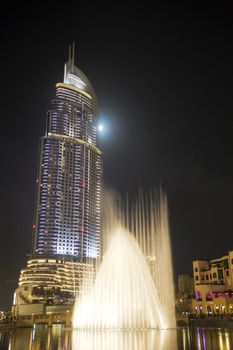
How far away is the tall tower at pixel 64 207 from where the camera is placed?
144 meters

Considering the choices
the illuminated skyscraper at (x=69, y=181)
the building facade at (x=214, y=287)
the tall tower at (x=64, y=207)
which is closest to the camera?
the building facade at (x=214, y=287)

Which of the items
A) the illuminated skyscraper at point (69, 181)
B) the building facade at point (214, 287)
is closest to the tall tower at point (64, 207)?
the illuminated skyscraper at point (69, 181)

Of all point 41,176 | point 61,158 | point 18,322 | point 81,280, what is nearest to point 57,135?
point 61,158

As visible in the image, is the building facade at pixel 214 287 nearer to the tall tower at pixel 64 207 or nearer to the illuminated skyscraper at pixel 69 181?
the tall tower at pixel 64 207

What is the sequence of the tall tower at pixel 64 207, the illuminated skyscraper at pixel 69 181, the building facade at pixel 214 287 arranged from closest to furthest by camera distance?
the building facade at pixel 214 287 < the tall tower at pixel 64 207 < the illuminated skyscraper at pixel 69 181

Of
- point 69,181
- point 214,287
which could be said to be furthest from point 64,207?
point 214,287

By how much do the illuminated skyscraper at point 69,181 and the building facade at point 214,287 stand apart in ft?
243

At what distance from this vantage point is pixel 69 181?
534ft

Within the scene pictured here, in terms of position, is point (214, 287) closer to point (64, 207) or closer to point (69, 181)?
point (64, 207)

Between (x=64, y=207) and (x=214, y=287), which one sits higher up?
(x=64, y=207)

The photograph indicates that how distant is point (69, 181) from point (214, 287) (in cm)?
9503

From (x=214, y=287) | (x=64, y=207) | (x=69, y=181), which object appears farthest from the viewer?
(x=69, y=181)

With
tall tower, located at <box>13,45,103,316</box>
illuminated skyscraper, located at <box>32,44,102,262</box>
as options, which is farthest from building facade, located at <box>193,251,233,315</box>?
illuminated skyscraper, located at <box>32,44,102,262</box>

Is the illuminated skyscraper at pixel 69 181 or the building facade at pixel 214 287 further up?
the illuminated skyscraper at pixel 69 181
